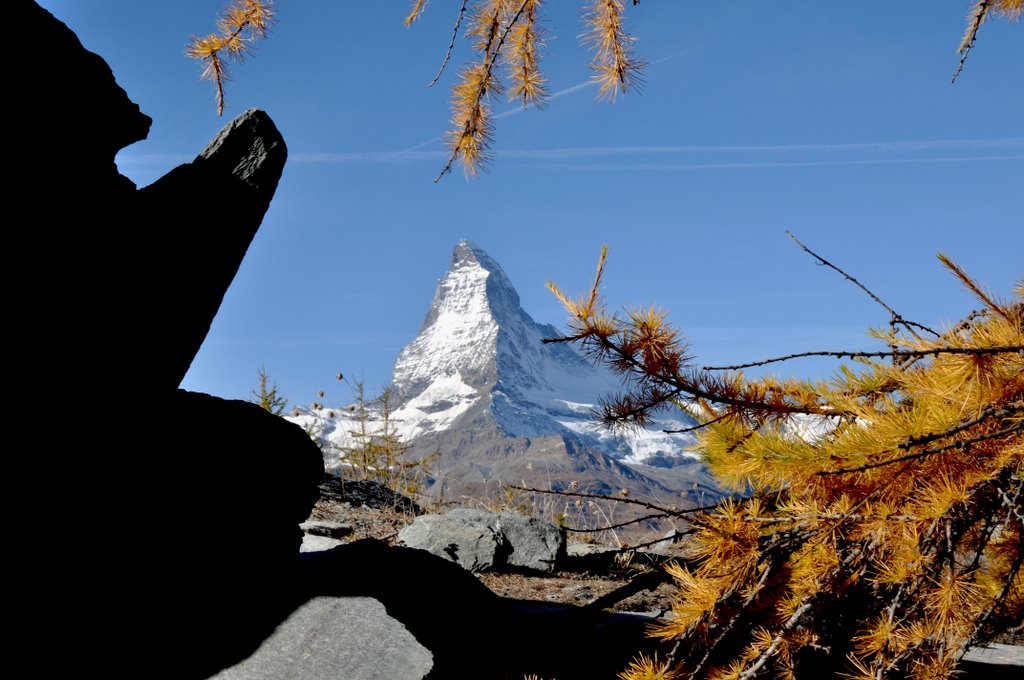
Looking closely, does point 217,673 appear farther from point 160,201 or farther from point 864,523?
point 864,523

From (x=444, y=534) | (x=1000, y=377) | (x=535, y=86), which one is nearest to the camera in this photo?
(x=1000, y=377)

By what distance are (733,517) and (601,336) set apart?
79cm

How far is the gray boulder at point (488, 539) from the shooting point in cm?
536

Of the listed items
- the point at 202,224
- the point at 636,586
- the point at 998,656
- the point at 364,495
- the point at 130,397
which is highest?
the point at 202,224

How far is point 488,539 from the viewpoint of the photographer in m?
5.42

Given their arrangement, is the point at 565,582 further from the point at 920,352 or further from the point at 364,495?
the point at 920,352

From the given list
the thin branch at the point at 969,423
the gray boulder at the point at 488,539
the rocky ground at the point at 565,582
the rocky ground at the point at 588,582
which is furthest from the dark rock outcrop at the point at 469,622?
the thin branch at the point at 969,423

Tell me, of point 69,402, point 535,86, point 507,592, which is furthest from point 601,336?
point 507,592

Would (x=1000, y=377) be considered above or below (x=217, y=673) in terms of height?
above

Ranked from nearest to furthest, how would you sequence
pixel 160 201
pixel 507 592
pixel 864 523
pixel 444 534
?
pixel 864 523
pixel 160 201
pixel 507 592
pixel 444 534

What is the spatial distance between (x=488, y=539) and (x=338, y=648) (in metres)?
2.51

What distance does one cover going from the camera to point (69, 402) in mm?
2928

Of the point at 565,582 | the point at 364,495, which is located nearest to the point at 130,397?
the point at 565,582

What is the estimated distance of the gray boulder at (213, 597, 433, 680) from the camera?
112 inches
